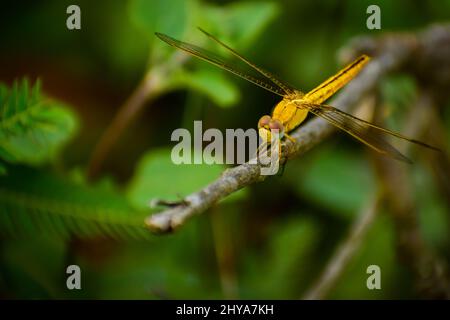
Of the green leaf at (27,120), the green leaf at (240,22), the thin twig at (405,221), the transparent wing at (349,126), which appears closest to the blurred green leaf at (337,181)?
the thin twig at (405,221)

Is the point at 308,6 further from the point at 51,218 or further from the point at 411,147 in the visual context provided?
the point at 51,218

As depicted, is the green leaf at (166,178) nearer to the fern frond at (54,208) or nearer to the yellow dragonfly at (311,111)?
the fern frond at (54,208)

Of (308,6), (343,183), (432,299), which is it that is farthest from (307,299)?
(308,6)

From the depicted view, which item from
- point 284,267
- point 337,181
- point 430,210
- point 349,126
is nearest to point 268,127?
point 349,126

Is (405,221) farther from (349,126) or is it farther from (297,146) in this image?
(297,146)

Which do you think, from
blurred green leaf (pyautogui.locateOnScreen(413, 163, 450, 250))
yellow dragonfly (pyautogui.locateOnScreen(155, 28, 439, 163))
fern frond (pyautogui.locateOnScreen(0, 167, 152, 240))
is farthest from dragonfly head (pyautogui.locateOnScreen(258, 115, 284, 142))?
blurred green leaf (pyautogui.locateOnScreen(413, 163, 450, 250))

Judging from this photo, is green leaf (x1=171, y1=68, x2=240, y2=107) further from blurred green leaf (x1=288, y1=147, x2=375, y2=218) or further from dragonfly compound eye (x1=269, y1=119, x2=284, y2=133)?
blurred green leaf (x1=288, y1=147, x2=375, y2=218)
